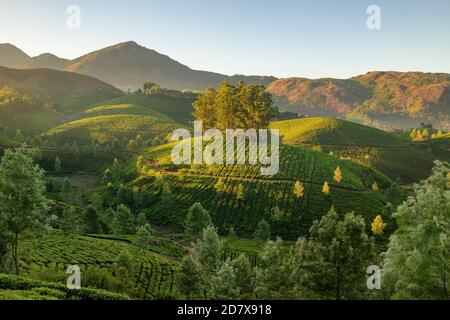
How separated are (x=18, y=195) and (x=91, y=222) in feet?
263

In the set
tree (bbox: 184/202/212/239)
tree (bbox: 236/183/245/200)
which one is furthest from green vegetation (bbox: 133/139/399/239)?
tree (bbox: 184/202/212/239)

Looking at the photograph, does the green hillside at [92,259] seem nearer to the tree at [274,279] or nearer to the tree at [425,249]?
the tree at [274,279]

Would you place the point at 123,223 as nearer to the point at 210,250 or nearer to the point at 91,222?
the point at 91,222

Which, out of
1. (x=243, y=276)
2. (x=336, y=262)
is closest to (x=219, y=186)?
(x=243, y=276)

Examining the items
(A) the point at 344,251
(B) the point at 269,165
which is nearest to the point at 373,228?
(B) the point at 269,165

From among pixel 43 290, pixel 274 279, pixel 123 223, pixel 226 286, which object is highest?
pixel 43 290

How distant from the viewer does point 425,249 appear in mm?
31250

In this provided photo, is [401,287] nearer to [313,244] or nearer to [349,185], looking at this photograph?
[313,244]

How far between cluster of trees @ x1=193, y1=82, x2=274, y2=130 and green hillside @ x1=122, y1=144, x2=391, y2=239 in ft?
67.1

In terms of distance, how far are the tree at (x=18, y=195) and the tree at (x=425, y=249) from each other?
3927cm

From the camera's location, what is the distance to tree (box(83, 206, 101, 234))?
A: 114062 millimetres

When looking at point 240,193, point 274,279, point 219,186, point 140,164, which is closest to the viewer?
point 274,279
